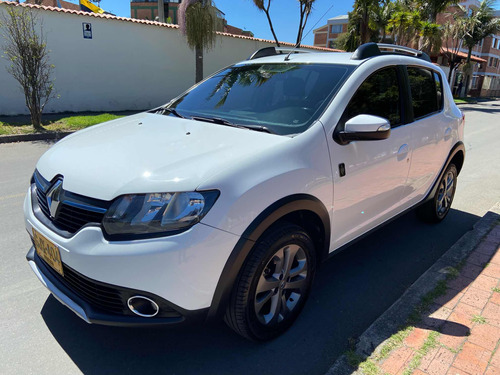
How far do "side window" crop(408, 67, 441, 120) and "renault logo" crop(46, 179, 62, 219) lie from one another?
2.94 metres

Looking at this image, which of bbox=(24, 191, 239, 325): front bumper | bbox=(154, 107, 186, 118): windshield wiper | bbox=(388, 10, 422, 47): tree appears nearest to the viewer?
bbox=(24, 191, 239, 325): front bumper

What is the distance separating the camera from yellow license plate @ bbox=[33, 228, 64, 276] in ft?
6.88

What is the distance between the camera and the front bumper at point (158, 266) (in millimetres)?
1820

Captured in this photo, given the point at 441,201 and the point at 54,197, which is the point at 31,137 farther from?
the point at 441,201

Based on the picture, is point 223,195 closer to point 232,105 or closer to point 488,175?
point 232,105

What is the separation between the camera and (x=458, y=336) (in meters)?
2.43

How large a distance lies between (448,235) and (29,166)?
21.0ft

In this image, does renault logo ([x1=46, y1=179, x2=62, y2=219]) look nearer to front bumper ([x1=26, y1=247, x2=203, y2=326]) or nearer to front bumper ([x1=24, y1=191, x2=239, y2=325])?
front bumper ([x1=24, y1=191, x2=239, y2=325])

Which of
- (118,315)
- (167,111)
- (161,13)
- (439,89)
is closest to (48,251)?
(118,315)

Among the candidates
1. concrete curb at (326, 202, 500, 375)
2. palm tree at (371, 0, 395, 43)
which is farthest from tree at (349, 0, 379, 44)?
concrete curb at (326, 202, 500, 375)

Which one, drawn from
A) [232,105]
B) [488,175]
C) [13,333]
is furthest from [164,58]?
[13,333]

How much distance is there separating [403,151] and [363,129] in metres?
0.94

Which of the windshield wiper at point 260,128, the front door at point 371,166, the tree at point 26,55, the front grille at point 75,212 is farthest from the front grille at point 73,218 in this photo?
the tree at point 26,55

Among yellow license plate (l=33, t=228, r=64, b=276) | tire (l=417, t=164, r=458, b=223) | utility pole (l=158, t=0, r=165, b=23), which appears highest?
utility pole (l=158, t=0, r=165, b=23)
